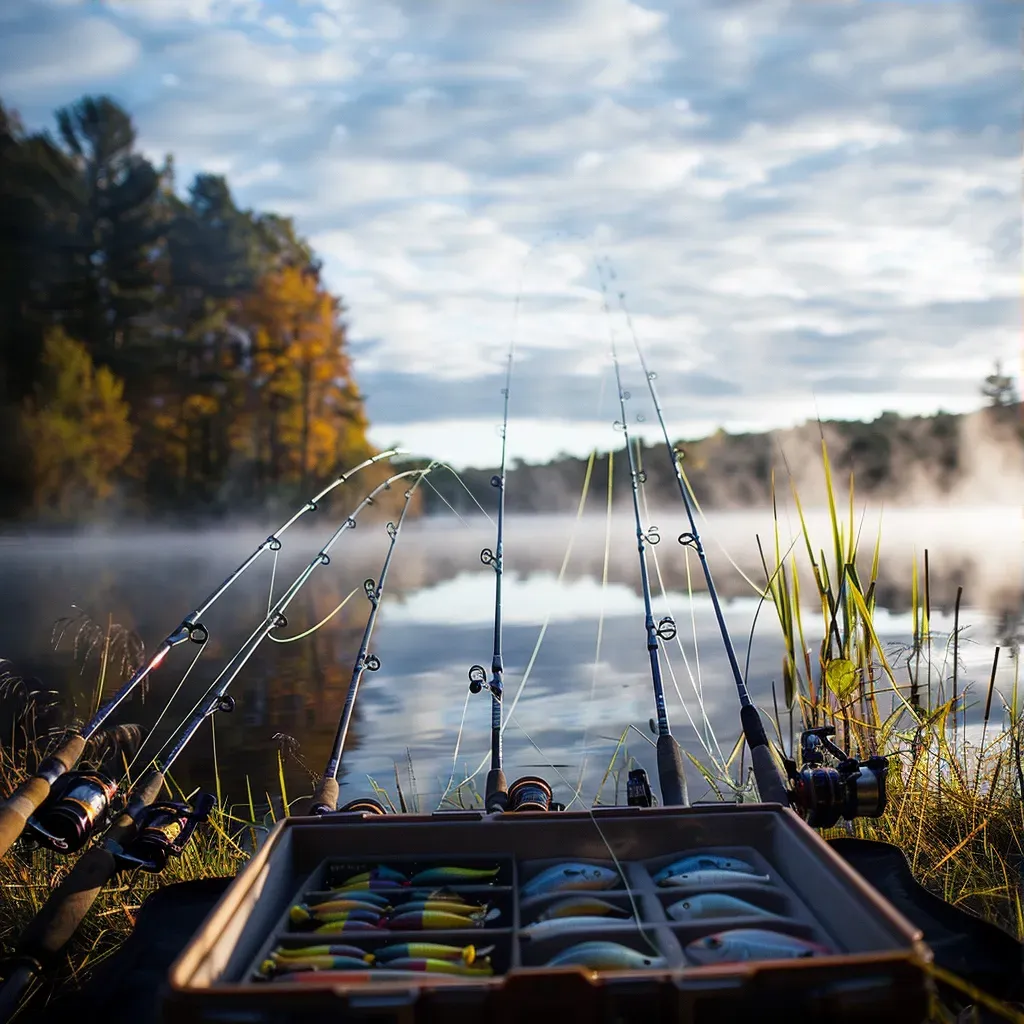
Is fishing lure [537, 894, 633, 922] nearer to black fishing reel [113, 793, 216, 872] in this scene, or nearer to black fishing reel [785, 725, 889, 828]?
black fishing reel [785, 725, 889, 828]

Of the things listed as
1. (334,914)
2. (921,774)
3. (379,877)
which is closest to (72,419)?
(921,774)

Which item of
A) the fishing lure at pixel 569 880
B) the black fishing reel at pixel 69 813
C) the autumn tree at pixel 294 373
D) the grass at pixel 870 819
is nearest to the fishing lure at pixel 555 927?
the fishing lure at pixel 569 880

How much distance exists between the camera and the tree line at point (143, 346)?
68.4 feet

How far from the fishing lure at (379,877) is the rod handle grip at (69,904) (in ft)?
1.67

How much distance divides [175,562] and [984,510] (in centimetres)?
2956

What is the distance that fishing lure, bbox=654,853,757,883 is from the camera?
160cm

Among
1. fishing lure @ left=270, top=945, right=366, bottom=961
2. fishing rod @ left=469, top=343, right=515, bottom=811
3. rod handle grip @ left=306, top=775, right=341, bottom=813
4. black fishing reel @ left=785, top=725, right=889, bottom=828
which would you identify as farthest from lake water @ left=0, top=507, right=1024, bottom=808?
fishing lure @ left=270, top=945, right=366, bottom=961

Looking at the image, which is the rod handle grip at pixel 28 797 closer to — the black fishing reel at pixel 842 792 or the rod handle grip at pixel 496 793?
the rod handle grip at pixel 496 793

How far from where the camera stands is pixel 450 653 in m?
8.45

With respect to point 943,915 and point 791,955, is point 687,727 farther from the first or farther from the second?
point 791,955

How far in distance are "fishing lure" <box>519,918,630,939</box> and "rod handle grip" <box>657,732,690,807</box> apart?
51 cm

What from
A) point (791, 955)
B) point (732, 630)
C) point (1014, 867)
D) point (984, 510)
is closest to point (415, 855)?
point (791, 955)

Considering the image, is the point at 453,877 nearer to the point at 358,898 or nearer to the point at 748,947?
the point at 358,898

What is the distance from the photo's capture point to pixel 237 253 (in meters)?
23.7
